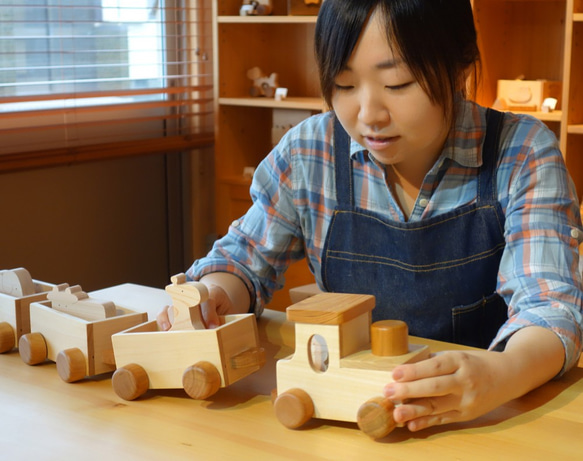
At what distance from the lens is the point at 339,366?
826mm

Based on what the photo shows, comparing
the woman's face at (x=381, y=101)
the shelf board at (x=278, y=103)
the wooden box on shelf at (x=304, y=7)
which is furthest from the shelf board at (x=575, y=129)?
the woman's face at (x=381, y=101)

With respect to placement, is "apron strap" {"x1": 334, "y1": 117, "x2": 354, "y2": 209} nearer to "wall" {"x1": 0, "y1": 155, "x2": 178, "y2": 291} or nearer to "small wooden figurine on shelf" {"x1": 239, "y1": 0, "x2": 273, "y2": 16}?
"wall" {"x1": 0, "y1": 155, "x2": 178, "y2": 291}

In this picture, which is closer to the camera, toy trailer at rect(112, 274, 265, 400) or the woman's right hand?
toy trailer at rect(112, 274, 265, 400)

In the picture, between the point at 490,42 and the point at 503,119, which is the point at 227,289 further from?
the point at 490,42

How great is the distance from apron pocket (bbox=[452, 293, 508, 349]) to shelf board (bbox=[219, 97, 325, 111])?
1474 millimetres

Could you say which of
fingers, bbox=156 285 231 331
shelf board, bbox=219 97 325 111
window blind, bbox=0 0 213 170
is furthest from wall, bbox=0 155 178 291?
fingers, bbox=156 285 231 331

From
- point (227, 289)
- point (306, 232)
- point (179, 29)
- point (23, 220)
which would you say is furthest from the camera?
point (179, 29)

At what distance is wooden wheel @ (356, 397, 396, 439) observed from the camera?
0.78 meters

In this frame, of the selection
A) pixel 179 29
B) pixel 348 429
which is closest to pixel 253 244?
pixel 348 429

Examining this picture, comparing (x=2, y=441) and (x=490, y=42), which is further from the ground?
(x=490, y=42)

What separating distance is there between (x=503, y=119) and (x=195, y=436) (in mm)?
711

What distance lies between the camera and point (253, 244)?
1298 millimetres

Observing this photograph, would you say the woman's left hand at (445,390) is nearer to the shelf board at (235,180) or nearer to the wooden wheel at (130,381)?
the wooden wheel at (130,381)

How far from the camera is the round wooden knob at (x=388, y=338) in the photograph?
82 cm
